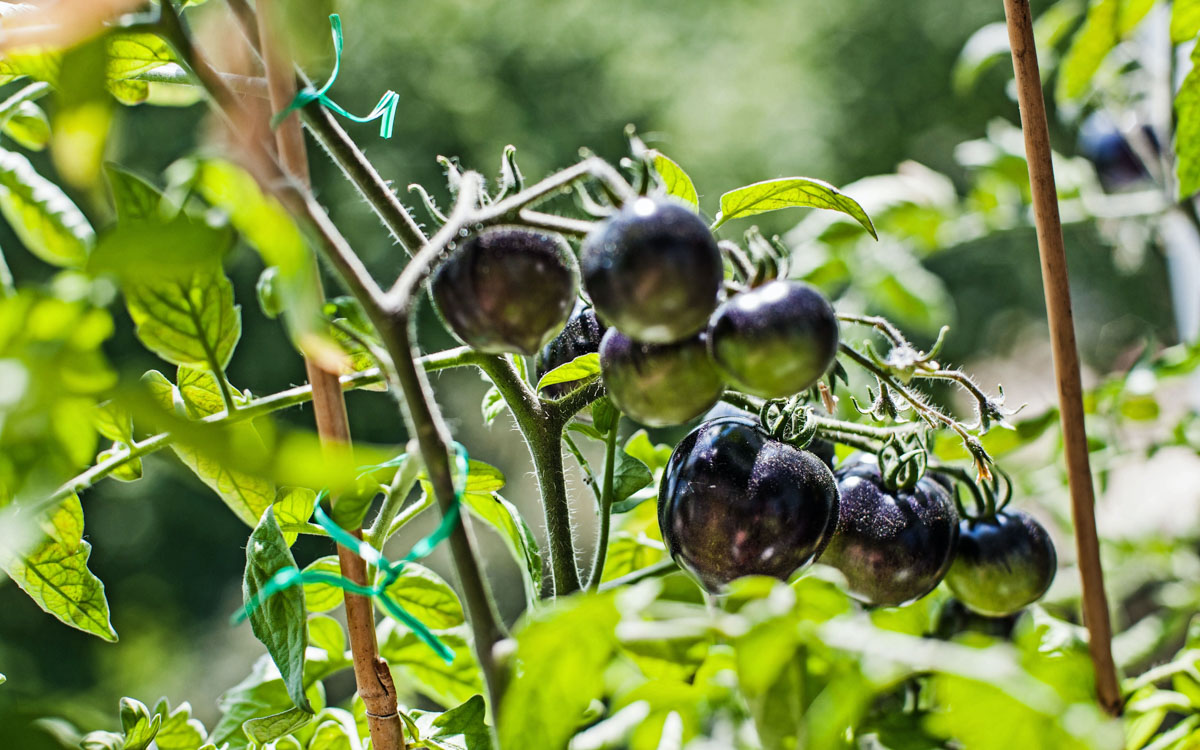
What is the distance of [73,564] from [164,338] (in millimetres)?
92

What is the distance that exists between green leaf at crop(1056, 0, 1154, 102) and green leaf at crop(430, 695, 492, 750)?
421mm

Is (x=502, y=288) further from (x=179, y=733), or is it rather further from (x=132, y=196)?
(x=179, y=733)

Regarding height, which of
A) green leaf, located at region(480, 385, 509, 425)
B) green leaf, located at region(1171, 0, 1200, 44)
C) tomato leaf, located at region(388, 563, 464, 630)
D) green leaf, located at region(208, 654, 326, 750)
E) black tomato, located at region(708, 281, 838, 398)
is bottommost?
green leaf, located at region(208, 654, 326, 750)

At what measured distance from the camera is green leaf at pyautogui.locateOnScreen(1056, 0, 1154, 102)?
1.49ft

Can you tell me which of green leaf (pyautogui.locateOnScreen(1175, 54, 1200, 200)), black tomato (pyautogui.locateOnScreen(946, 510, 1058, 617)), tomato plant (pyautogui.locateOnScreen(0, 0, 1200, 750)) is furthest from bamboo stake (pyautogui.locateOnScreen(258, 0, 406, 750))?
green leaf (pyautogui.locateOnScreen(1175, 54, 1200, 200))

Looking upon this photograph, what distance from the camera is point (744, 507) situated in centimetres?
28

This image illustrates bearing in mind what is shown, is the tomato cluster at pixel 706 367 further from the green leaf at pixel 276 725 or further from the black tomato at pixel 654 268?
the green leaf at pixel 276 725

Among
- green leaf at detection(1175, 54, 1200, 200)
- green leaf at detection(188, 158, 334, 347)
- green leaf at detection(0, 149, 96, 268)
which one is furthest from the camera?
green leaf at detection(1175, 54, 1200, 200)

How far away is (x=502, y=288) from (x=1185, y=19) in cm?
32

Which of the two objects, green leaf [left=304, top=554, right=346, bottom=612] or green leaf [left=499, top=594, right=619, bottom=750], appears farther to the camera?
green leaf [left=304, top=554, right=346, bottom=612]

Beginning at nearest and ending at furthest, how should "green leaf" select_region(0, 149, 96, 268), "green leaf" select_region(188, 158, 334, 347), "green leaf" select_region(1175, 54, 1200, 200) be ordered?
1. "green leaf" select_region(188, 158, 334, 347)
2. "green leaf" select_region(0, 149, 96, 268)
3. "green leaf" select_region(1175, 54, 1200, 200)

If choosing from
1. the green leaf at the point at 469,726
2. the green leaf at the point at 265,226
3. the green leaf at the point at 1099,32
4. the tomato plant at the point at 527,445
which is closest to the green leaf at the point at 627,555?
the tomato plant at the point at 527,445

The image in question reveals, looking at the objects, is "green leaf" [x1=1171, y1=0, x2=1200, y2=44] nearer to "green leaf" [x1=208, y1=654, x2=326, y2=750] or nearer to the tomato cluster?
the tomato cluster

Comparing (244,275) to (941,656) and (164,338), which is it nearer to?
(164,338)
